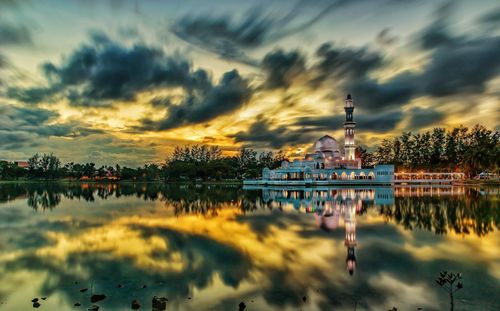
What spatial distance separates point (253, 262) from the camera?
15.1 metres

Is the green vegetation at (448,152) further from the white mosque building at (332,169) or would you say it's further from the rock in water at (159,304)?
the rock in water at (159,304)

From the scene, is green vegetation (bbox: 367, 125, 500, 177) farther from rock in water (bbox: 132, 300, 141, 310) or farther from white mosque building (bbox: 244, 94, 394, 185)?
rock in water (bbox: 132, 300, 141, 310)

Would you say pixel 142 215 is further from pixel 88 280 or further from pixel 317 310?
pixel 317 310

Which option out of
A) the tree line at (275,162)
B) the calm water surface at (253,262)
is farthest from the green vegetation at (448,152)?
the calm water surface at (253,262)

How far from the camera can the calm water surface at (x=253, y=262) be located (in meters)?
10.8

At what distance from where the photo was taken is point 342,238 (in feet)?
65.6

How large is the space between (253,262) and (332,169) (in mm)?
73754

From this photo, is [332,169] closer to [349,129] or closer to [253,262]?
[349,129]

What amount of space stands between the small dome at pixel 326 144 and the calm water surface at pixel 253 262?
2569 inches

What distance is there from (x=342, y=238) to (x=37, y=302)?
14.4 meters

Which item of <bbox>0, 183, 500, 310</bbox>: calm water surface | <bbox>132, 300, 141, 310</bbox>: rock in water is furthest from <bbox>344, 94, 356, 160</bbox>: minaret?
<bbox>132, 300, 141, 310</bbox>: rock in water

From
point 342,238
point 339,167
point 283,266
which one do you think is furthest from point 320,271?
point 339,167

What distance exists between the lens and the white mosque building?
274 ft

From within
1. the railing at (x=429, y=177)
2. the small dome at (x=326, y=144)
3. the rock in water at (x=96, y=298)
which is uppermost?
the small dome at (x=326, y=144)
